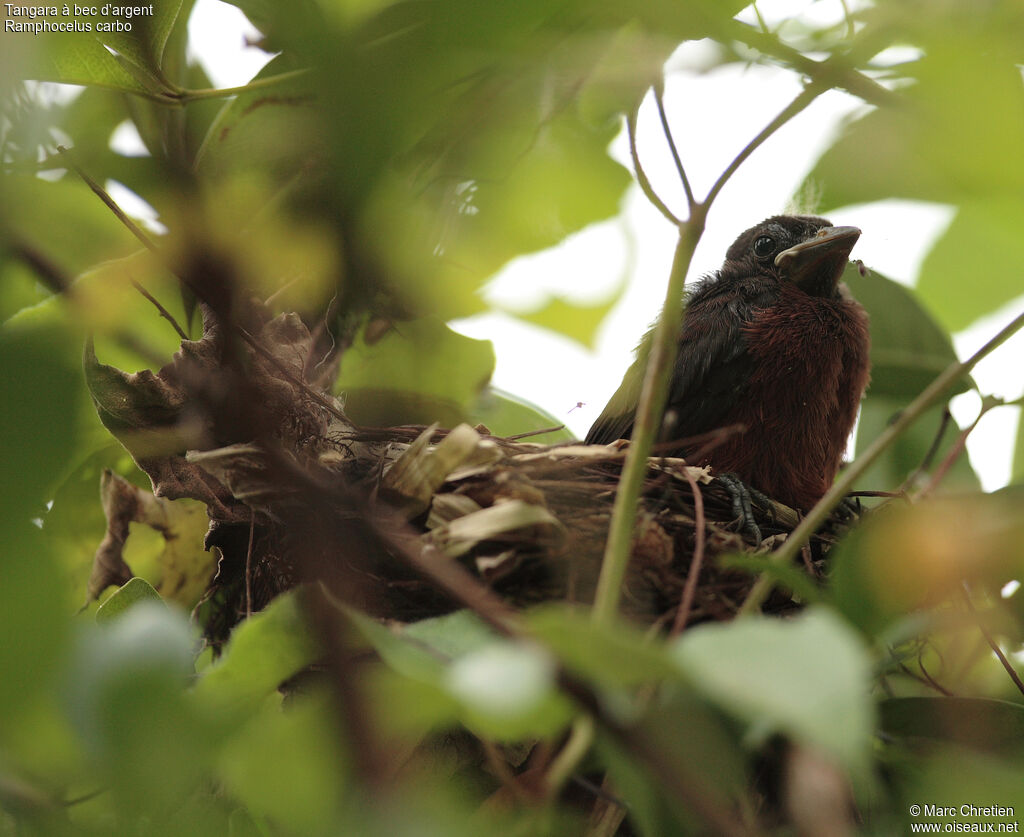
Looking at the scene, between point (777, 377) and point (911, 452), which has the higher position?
point (777, 377)

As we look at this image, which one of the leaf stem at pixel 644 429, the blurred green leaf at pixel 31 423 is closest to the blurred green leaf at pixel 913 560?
the leaf stem at pixel 644 429

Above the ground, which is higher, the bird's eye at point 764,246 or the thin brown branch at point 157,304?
the thin brown branch at point 157,304

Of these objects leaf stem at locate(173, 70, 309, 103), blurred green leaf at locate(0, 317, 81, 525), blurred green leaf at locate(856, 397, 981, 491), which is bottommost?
blurred green leaf at locate(856, 397, 981, 491)

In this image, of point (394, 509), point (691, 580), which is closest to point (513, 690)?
point (691, 580)

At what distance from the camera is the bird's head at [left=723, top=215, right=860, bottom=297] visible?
8.76 ft

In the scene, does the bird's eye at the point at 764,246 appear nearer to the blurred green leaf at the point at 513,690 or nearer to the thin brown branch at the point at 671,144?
the thin brown branch at the point at 671,144

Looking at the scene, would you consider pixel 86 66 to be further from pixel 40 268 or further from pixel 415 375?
pixel 415 375

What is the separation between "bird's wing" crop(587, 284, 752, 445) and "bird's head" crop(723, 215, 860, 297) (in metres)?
0.23

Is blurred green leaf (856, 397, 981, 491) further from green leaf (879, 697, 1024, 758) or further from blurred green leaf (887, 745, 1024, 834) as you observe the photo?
blurred green leaf (887, 745, 1024, 834)

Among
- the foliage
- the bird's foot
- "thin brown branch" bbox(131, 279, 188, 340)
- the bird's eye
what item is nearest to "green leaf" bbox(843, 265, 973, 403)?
the foliage

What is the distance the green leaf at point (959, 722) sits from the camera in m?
1.46

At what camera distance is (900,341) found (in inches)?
98.3

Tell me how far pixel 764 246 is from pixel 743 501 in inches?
42.1

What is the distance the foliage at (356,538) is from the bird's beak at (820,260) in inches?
19.4
